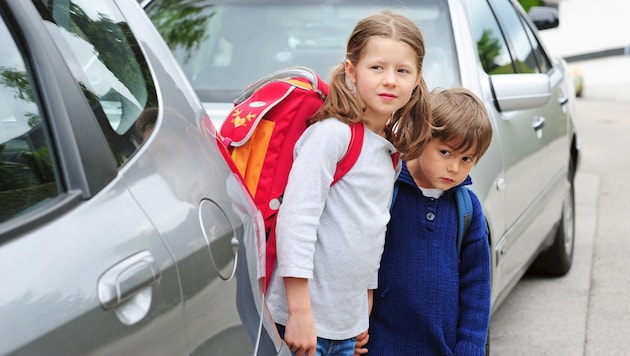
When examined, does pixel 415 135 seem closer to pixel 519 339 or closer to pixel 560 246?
pixel 519 339

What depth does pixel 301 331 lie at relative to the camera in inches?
88.0

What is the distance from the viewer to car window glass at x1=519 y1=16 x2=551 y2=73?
212 inches

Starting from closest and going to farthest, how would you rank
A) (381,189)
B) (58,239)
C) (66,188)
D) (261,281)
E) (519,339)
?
(58,239)
(66,188)
(261,281)
(381,189)
(519,339)

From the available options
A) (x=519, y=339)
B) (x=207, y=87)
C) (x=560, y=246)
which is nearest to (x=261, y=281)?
(x=207, y=87)

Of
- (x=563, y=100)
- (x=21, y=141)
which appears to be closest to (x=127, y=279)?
(x=21, y=141)

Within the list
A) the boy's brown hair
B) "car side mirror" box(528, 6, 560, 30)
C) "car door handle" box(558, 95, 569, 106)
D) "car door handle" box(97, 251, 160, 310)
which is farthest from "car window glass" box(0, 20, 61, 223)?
"car side mirror" box(528, 6, 560, 30)

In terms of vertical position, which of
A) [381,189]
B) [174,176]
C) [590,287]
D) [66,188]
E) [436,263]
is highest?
[66,188]

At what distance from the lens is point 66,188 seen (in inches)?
57.1

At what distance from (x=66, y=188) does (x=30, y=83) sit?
0.64ft

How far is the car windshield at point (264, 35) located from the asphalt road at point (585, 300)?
1583 millimetres

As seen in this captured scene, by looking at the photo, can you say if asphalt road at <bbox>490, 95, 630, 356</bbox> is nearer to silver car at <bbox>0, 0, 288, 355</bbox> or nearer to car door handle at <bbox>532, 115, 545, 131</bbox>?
car door handle at <bbox>532, 115, 545, 131</bbox>

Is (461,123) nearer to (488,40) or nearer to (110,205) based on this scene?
(110,205)

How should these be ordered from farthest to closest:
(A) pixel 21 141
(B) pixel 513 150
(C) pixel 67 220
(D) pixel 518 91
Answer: (B) pixel 513 150 → (D) pixel 518 91 → (A) pixel 21 141 → (C) pixel 67 220

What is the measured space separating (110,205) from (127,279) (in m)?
0.13
